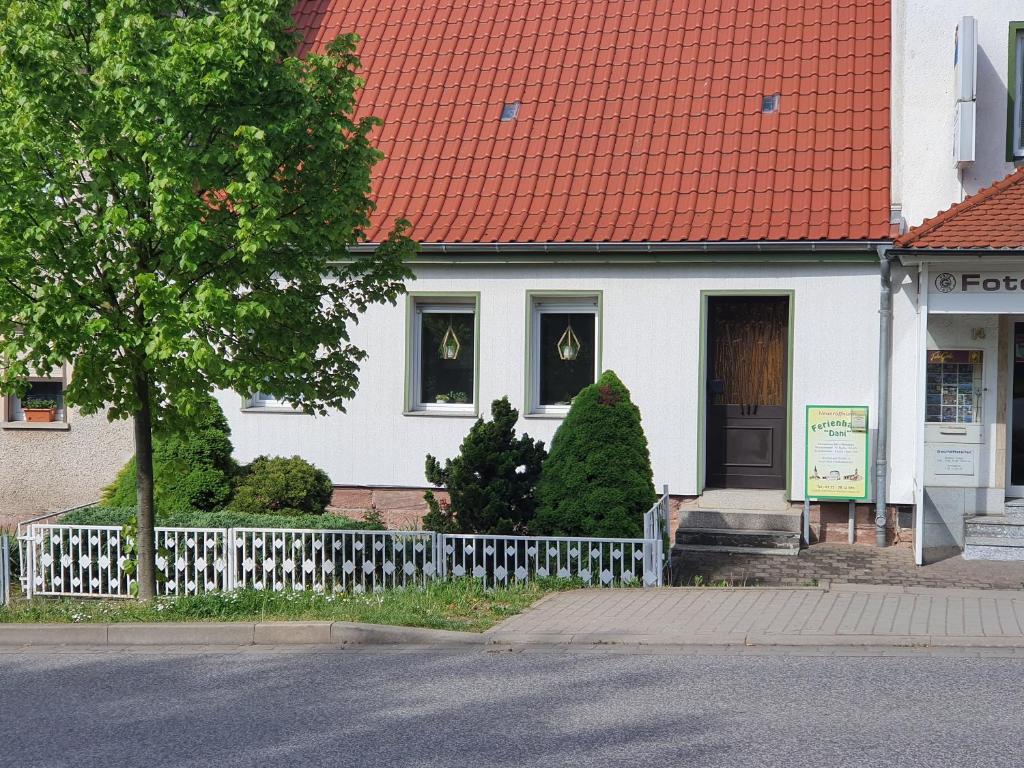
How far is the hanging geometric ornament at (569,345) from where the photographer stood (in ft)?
49.9

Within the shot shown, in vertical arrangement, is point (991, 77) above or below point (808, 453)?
above

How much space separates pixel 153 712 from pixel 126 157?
4.41 meters

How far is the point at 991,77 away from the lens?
1400cm

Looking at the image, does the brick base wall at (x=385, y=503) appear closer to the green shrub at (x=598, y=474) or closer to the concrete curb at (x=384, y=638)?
the green shrub at (x=598, y=474)

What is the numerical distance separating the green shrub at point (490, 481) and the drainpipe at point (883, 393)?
13.9ft

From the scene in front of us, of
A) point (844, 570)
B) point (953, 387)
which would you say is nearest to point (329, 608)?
point (844, 570)

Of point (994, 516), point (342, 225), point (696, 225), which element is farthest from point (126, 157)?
point (994, 516)

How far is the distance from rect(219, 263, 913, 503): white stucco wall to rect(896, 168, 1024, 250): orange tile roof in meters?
1.28

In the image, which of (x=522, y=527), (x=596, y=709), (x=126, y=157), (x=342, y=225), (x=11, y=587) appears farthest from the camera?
(x=11, y=587)

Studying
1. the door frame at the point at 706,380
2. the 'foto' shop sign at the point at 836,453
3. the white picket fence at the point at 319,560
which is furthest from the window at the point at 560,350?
the white picket fence at the point at 319,560

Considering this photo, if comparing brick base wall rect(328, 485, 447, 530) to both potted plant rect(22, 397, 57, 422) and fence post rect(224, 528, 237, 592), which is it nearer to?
fence post rect(224, 528, 237, 592)

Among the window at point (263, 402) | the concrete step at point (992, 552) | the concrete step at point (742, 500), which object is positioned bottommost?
the concrete step at point (992, 552)

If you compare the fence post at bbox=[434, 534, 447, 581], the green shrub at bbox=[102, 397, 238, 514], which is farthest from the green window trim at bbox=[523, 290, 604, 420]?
the fence post at bbox=[434, 534, 447, 581]

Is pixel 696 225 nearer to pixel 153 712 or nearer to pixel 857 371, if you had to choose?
pixel 857 371
